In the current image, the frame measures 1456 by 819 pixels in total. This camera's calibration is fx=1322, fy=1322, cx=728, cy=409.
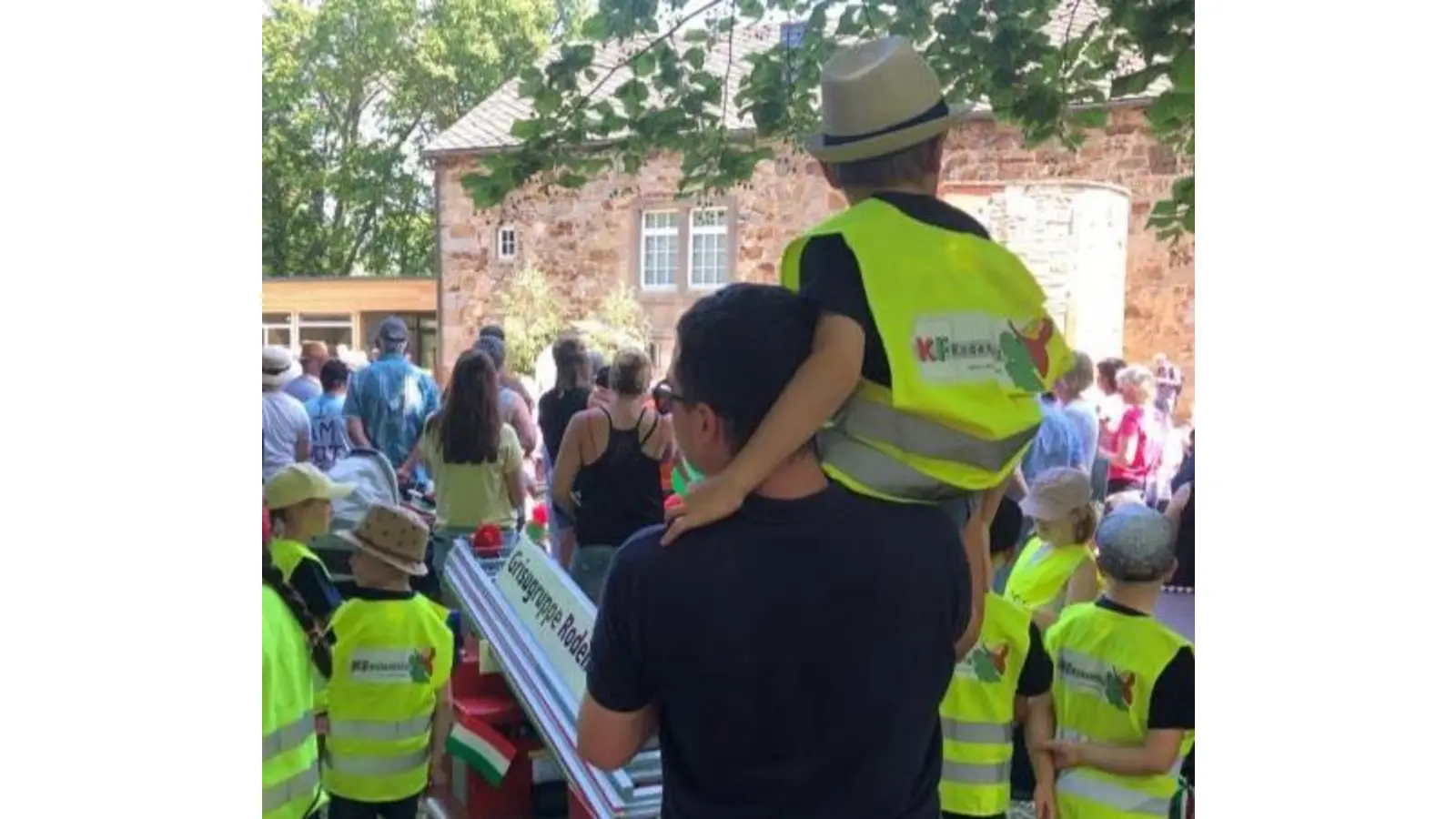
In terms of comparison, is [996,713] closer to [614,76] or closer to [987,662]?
[987,662]

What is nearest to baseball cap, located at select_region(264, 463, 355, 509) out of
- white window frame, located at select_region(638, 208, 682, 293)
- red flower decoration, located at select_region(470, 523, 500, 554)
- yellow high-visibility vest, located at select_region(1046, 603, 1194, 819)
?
red flower decoration, located at select_region(470, 523, 500, 554)

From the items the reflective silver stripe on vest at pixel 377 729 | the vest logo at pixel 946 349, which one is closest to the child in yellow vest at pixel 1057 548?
the vest logo at pixel 946 349

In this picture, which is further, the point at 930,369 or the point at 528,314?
the point at 528,314

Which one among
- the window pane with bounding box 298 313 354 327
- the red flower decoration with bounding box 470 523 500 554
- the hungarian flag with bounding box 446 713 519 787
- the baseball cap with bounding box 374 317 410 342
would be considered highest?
the window pane with bounding box 298 313 354 327

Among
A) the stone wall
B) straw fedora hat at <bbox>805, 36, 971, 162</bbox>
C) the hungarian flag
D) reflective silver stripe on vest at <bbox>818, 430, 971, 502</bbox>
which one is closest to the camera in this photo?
reflective silver stripe on vest at <bbox>818, 430, 971, 502</bbox>

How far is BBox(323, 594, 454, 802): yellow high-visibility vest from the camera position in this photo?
208 centimetres

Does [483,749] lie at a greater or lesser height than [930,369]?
lesser

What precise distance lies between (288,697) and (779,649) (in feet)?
3.58

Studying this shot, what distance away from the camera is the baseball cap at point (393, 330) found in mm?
2033

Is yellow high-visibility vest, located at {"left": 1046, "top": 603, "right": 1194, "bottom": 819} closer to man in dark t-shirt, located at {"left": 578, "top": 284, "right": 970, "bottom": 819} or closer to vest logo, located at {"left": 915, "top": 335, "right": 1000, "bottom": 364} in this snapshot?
vest logo, located at {"left": 915, "top": 335, "right": 1000, "bottom": 364}

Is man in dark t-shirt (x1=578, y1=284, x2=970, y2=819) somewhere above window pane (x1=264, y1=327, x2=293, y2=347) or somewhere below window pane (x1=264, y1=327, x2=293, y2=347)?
below

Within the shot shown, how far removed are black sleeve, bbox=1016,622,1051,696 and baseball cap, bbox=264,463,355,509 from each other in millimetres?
1075

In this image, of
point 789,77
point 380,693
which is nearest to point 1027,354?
point 789,77

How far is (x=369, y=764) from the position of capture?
212 cm
